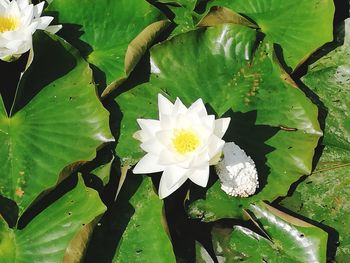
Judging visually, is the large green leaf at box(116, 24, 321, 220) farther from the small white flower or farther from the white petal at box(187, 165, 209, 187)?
the white petal at box(187, 165, 209, 187)

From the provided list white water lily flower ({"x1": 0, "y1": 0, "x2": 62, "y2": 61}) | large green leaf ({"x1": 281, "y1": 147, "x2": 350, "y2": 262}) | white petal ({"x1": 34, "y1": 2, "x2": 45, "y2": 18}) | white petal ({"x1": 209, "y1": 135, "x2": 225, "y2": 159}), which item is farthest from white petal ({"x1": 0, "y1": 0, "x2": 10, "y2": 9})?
large green leaf ({"x1": 281, "y1": 147, "x2": 350, "y2": 262})

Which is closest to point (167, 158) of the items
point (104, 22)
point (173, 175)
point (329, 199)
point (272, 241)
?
point (173, 175)

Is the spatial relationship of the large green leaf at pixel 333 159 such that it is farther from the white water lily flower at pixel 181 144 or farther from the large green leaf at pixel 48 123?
the large green leaf at pixel 48 123

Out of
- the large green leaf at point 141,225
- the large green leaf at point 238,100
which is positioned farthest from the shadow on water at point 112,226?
the large green leaf at point 238,100

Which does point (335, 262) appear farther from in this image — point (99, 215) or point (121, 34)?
point (121, 34)

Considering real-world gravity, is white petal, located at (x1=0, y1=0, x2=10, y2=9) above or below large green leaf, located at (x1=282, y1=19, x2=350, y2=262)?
above

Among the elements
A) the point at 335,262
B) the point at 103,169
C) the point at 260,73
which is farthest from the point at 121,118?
the point at 335,262
